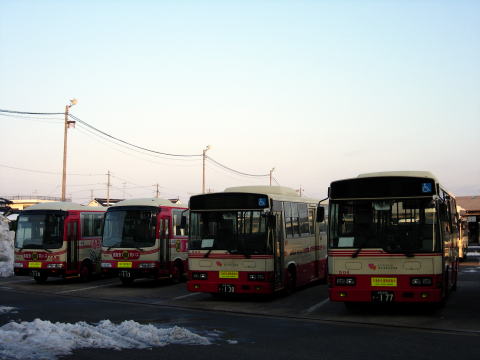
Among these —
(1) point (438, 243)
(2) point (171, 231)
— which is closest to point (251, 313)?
(1) point (438, 243)

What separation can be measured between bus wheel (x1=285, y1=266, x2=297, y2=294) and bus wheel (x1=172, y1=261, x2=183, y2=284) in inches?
225

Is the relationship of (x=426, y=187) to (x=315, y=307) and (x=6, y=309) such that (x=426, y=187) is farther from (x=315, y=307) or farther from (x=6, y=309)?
(x=6, y=309)

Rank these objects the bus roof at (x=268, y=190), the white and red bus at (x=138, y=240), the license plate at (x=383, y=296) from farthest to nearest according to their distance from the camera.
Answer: the white and red bus at (x=138, y=240), the bus roof at (x=268, y=190), the license plate at (x=383, y=296)

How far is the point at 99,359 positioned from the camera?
905 centimetres

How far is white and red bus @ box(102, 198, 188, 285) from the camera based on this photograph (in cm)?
2253

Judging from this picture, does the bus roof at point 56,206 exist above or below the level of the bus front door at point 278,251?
above

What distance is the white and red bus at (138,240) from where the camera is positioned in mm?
22531

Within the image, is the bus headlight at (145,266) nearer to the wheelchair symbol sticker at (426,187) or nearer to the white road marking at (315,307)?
the white road marking at (315,307)

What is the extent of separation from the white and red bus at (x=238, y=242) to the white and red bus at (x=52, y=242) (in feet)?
26.7

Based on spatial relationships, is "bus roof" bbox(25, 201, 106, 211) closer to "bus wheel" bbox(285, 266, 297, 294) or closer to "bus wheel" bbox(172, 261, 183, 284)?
"bus wheel" bbox(172, 261, 183, 284)

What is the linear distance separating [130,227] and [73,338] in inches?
502

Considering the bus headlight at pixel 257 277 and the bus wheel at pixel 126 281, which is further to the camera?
the bus wheel at pixel 126 281

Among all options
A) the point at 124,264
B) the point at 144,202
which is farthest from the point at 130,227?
the point at 124,264

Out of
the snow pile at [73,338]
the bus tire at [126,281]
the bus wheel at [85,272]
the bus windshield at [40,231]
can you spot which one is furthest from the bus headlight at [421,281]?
the bus wheel at [85,272]
